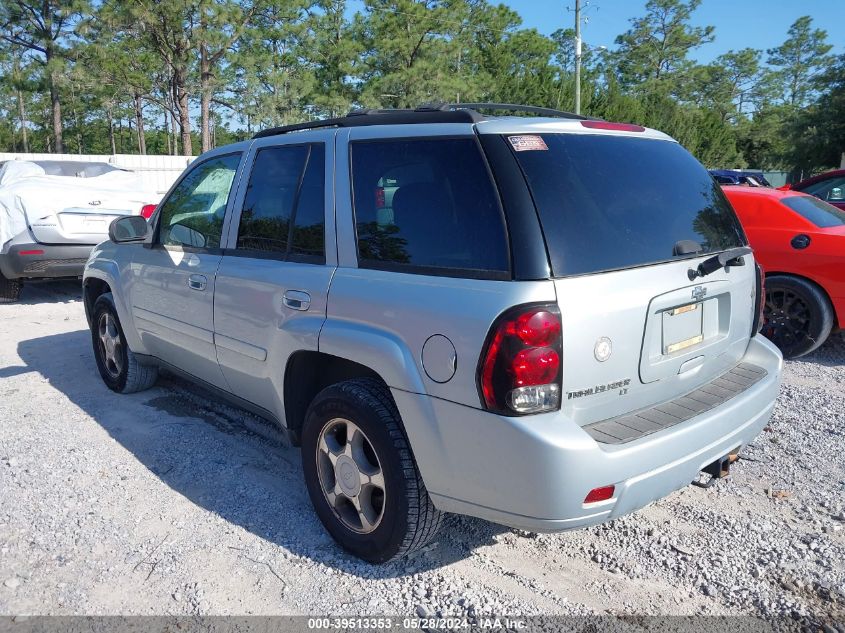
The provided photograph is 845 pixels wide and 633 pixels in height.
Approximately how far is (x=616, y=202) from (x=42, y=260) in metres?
7.22

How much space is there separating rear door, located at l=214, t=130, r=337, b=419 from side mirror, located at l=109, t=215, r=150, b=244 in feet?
3.41

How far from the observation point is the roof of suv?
2.61 m

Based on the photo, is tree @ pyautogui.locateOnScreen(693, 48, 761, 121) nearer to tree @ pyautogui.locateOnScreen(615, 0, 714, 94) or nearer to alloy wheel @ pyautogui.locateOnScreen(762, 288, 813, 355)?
tree @ pyautogui.locateOnScreen(615, 0, 714, 94)

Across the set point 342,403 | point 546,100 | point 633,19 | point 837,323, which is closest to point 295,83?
point 546,100

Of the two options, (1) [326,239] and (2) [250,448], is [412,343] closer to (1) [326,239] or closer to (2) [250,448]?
(1) [326,239]

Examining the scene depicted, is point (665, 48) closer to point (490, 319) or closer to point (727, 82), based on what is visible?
point (727, 82)

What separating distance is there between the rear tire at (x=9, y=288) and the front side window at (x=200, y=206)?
5011mm

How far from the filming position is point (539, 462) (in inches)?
87.2

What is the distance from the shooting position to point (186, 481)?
12.0 feet

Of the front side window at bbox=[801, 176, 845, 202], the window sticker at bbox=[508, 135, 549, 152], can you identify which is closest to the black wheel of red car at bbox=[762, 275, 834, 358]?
the front side window at bbox=[801, 176, 845, 202]

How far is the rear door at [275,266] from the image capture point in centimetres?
300

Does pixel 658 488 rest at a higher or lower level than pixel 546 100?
lower

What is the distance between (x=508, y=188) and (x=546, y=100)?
35.4m

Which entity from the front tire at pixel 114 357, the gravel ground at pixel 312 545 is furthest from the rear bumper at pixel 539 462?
the front tire at pixel 114 357
